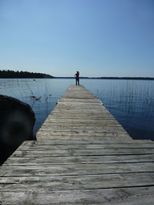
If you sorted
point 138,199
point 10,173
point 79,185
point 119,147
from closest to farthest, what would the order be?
point 138,199
point 79,185
point 10,173
point 119,147

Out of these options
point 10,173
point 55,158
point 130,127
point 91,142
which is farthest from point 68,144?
point 130,127

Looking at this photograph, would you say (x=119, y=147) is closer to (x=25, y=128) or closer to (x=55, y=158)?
(x=55, y=158)

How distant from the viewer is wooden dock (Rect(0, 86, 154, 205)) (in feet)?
9.13

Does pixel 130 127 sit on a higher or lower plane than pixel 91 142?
lower

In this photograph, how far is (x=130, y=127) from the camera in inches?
672

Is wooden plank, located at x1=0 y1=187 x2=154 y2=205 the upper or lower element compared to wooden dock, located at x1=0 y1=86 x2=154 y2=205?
lower

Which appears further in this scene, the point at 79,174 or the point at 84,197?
the point at 79,174

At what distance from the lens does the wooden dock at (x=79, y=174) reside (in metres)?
2.78

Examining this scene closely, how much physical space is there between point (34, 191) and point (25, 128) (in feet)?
14.6

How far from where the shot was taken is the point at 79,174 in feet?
11.1

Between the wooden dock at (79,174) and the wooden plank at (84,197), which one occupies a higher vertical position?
the wooden dock at (79,174)

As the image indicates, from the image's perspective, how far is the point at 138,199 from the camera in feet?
9.09

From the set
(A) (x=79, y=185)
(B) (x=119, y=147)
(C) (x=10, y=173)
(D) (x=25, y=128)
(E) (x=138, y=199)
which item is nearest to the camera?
(E) (x=138, y=199)

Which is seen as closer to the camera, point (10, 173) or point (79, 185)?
point (79, 185)
